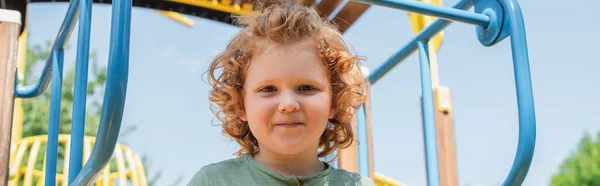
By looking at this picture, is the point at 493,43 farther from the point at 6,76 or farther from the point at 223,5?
the point at 223,5

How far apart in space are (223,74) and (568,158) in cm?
1331

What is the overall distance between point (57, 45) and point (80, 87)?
1.10 ft

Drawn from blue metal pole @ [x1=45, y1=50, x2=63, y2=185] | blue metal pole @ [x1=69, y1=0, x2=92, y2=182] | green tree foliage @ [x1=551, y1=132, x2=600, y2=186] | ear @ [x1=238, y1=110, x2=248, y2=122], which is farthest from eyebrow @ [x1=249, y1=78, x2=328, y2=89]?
green tree foliage @ [x1=551, y1=132, x2=600, y2=186]

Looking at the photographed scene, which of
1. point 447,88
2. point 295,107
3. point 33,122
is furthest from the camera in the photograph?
point 33,122

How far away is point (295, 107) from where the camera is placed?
3.07 feet

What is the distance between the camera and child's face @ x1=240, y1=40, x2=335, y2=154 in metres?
0.95

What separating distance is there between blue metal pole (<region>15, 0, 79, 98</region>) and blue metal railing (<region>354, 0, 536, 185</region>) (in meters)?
0.53

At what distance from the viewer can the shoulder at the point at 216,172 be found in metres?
0.99

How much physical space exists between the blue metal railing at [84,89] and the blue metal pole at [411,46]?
63 cm

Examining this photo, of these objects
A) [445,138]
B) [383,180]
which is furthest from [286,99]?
[383,180]

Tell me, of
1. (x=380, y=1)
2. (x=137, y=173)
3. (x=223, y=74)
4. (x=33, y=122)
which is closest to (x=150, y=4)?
(x=137, y=173)

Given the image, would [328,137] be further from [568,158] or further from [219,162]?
[568,158]

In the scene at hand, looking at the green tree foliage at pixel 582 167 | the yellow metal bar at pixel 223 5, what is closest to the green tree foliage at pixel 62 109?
the yellow metal bar at pixel 223 5

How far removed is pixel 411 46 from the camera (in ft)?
4.41
